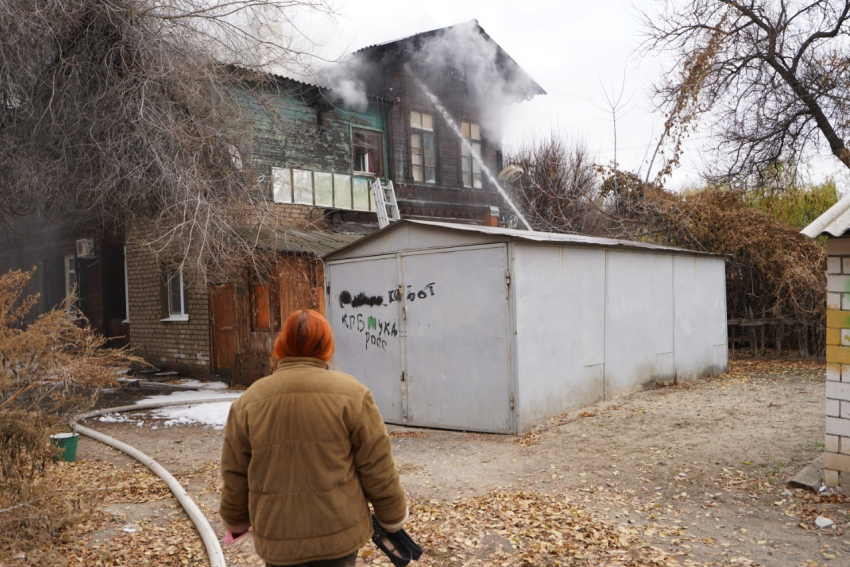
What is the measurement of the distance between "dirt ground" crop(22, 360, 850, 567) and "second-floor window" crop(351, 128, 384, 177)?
366 inches

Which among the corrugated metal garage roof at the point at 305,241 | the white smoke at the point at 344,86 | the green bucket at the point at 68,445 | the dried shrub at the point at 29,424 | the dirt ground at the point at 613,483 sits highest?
the white smoke at the point at 344,86

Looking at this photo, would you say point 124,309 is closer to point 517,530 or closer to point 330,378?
point 517,530

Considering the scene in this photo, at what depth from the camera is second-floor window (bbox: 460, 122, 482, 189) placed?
19391mm

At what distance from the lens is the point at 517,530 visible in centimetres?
495

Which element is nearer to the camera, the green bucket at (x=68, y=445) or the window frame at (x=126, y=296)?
the green bucket at (x=68, y=445)

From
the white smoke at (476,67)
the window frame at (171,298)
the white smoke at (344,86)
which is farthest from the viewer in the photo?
the white smoke at (476,67)

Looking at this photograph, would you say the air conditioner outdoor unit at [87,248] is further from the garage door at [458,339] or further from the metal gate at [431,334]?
the garage door at [458,339]

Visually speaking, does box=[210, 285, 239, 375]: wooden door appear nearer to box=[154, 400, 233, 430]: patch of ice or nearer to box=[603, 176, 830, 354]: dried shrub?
box=[154, 400, 233, 430]: patch of ice

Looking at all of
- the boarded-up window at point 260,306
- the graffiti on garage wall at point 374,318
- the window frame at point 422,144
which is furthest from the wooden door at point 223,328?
the window frame at point 422,144

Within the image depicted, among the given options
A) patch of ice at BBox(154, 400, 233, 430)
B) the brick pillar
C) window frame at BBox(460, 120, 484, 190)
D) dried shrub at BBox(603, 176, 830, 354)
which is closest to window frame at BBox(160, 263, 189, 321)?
patch of ice at BBox(154, 400, 233, 430)

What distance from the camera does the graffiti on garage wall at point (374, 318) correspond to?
906 centimetres

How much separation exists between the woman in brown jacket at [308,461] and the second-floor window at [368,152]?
14.6m

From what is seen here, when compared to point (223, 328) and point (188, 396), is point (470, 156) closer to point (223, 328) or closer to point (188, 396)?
point (223, 328)

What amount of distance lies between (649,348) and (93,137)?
9281 millimetres
